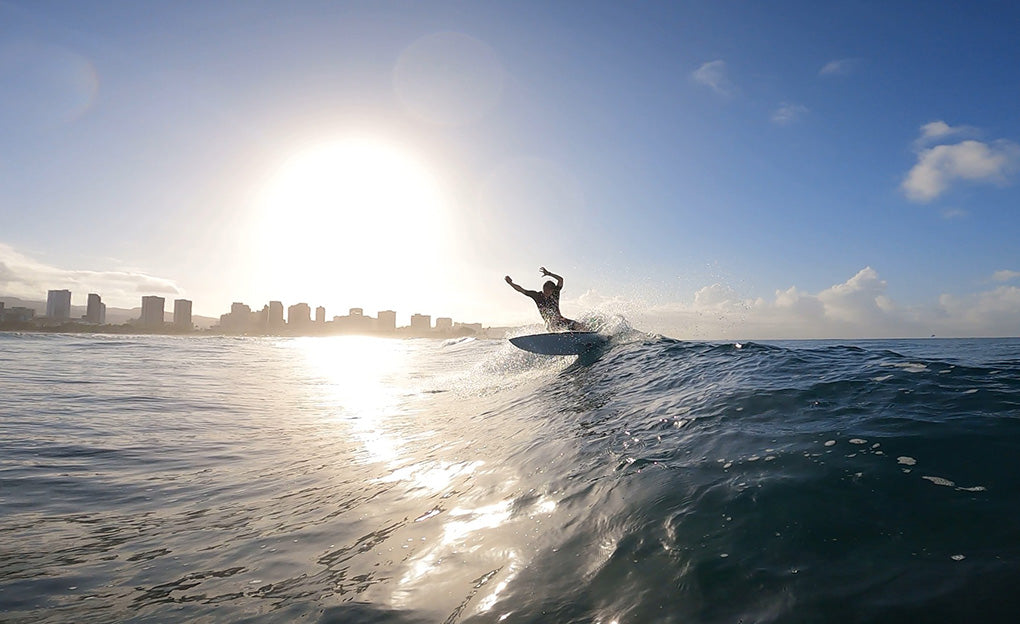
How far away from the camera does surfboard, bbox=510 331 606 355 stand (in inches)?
592

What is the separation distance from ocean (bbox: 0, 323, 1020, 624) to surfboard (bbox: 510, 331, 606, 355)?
6043 millimetres

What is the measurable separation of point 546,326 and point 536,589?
48.1 feet

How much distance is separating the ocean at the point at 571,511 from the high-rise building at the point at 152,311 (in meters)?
110

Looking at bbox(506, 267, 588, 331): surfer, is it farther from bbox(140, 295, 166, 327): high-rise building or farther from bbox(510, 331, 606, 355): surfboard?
bbox(140, 295, 166, 327): high-rise building

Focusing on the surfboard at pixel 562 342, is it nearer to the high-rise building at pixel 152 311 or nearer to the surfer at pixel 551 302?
the surfer at pixel 551 302

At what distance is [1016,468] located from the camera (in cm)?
395

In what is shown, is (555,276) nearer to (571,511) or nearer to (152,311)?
(571,511)

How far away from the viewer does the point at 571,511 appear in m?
4.48

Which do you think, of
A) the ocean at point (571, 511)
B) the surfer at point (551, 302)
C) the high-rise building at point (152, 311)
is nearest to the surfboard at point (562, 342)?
the surfer at point (551, 302)

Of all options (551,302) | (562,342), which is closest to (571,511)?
(562,342)

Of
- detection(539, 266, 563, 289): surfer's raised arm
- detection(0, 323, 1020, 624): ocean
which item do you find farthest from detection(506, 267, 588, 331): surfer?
detection(0, 323, 1020, 624): ocean

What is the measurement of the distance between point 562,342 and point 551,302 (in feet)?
7.54

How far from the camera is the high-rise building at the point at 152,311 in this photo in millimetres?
96613

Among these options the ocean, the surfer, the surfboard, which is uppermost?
the surfer
